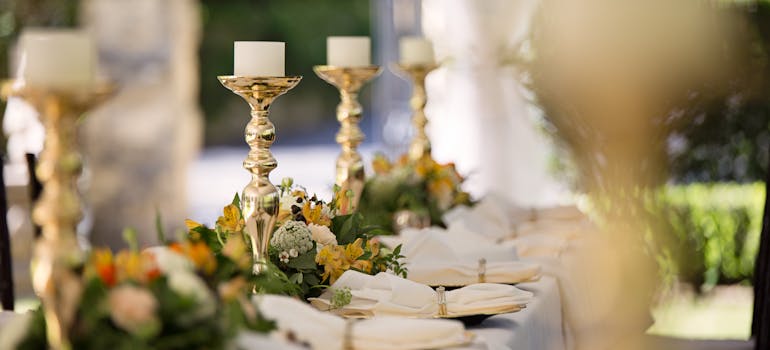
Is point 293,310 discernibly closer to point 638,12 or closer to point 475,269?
point 475,269

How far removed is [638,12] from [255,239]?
2003mm

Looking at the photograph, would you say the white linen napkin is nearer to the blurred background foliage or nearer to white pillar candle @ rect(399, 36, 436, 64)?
white pillar candle @ rect(399, 36, 436, 64)

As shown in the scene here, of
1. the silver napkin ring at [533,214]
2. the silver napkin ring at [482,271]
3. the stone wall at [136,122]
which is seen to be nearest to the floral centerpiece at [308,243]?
the silver napkin ring at [482,271]

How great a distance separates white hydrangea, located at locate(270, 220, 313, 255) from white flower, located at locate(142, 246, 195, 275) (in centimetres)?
68

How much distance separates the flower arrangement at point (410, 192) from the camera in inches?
127

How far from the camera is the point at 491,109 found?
4.80 meters

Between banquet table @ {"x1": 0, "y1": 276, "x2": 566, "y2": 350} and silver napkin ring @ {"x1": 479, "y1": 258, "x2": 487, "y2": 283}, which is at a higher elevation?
silver napkin ring @ {"x1": 479, "y1": 258, "x2": 487, "y2": 283}

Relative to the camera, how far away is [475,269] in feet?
7.92

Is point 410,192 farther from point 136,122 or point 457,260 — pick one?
point 136,122

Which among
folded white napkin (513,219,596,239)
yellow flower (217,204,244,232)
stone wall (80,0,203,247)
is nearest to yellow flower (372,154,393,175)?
folded white napkin (513,219,596,239)

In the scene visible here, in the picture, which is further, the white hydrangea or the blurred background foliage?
the blurred background foliage

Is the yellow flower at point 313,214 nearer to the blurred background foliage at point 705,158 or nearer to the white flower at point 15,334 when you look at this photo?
the white flower at point 15,334

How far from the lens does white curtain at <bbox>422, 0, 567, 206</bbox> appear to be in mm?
4664

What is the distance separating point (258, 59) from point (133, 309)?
900mm
